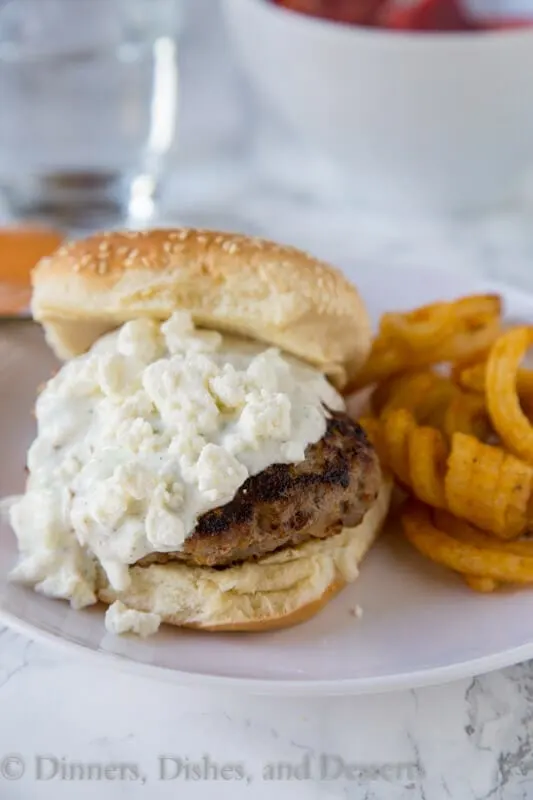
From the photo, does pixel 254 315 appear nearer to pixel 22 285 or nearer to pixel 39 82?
pixel 22 285

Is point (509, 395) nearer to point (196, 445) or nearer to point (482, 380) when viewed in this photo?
point (482, 380)

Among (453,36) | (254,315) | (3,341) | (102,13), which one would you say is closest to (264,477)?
(254,315)

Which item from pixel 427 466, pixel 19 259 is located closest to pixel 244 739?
pixel 427 466

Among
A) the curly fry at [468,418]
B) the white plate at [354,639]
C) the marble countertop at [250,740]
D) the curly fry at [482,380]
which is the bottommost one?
the marble countertop at [250,740]

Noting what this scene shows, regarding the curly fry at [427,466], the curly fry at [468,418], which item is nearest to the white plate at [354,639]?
the curly fry at [427,466]

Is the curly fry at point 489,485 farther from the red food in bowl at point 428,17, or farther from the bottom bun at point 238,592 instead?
the red food in bowl at point 428,17

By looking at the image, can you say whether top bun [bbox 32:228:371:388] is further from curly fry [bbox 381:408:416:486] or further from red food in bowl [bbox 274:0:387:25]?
red food in bowl [bbox 274:0:387:25]

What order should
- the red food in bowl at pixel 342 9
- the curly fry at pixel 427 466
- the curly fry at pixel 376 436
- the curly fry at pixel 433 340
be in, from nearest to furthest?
the curly fry at pixel 427 466, the curly fry at pixel 376 436, the curly fry at pixel 433 340, the red food in bowl at pixel 342 9
